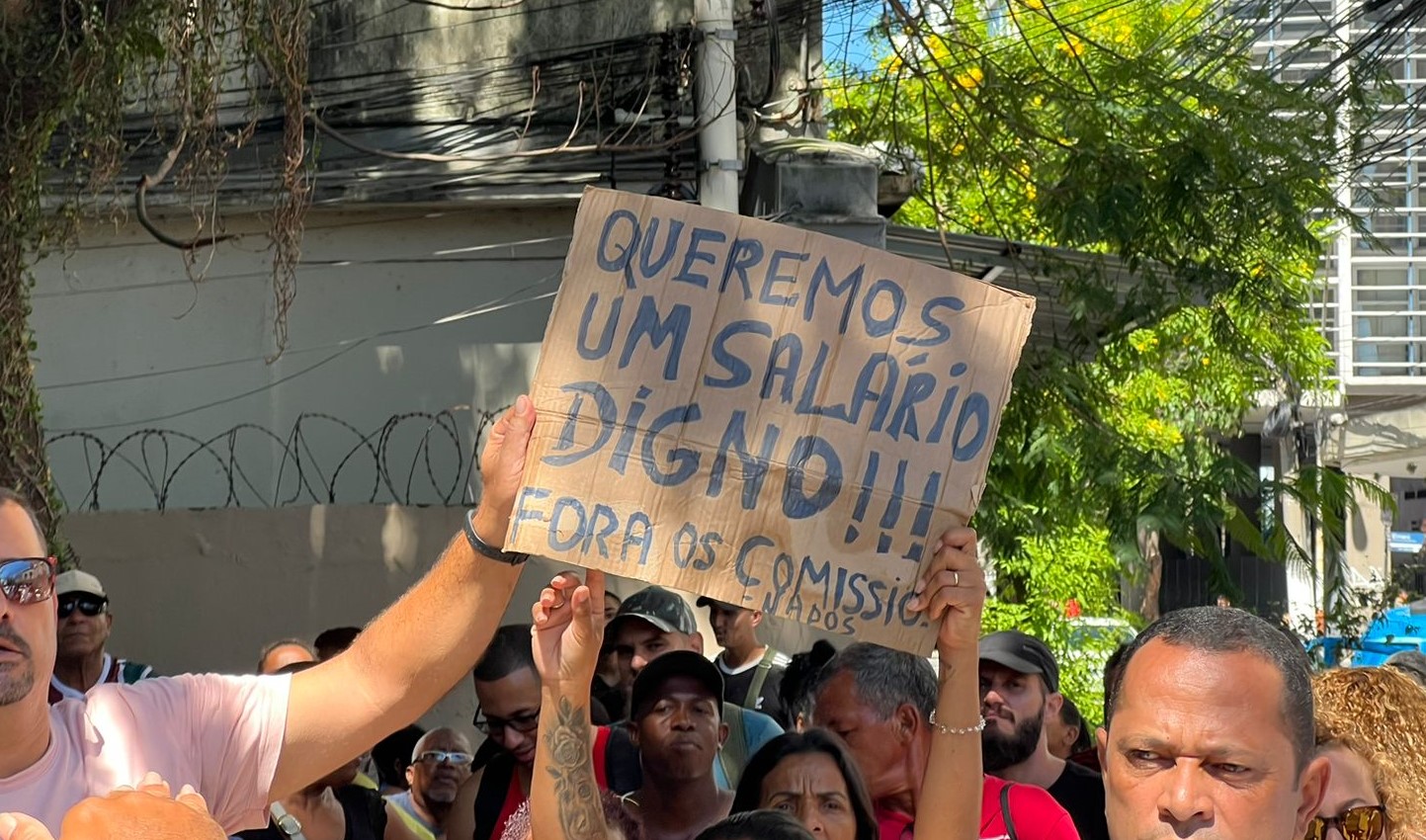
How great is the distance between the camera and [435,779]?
5527 millimetres

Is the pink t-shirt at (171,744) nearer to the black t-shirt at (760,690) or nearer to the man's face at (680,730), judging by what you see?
the man's face at (680,730)

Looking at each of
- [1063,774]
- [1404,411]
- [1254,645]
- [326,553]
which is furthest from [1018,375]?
[1404,411]

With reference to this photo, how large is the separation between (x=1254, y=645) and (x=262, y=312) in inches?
338

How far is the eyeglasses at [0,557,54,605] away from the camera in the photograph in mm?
2627

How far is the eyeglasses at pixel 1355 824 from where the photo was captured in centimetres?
312

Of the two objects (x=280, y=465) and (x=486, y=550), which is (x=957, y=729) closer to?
(x=486, y=550)

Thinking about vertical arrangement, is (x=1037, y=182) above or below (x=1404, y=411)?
above

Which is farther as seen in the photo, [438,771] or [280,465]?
[280,465]

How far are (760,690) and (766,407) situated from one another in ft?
11.4

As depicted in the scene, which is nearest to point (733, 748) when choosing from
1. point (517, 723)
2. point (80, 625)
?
point (517, 723)

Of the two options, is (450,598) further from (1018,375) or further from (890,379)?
(1018,375)

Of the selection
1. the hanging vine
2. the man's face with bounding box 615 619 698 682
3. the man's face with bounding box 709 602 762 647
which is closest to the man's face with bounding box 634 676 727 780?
the man's face with bounding box 615 619 698 682

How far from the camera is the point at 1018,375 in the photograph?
372 inches

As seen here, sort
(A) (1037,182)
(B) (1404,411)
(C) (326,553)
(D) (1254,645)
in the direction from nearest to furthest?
1. (D) (1254,645)
2. (A) (1037,182)
3. (C) (326,553)
4. (B) (1404,411)
